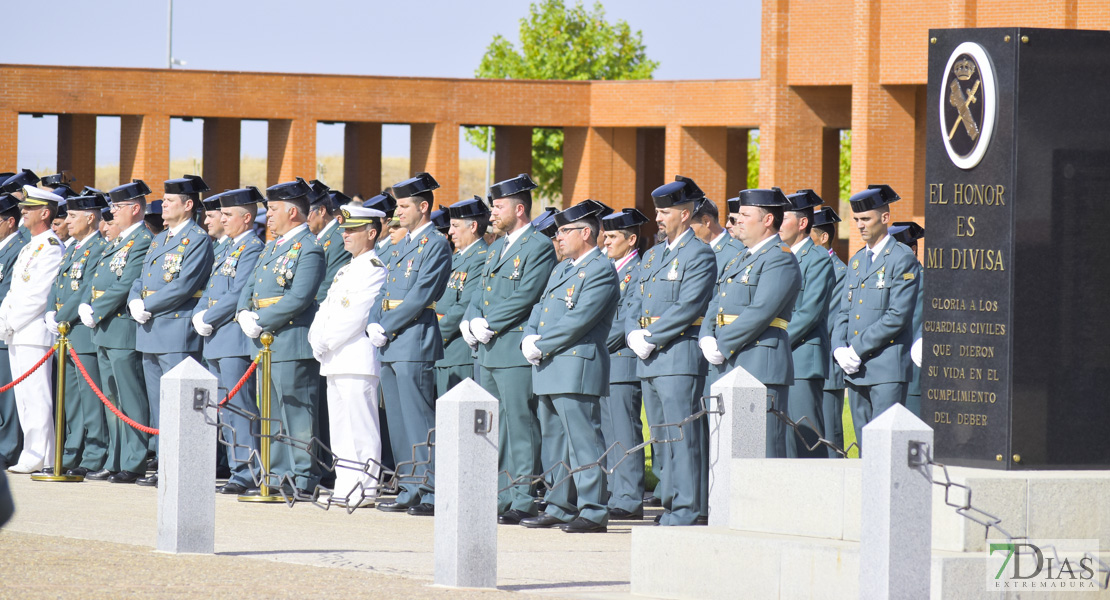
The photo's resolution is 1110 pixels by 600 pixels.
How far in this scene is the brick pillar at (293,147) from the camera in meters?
34.2

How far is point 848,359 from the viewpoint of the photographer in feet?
34.6

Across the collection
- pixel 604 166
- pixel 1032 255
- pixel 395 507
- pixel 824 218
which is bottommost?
pixel 395 507

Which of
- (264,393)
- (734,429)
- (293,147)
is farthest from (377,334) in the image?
(293,147)

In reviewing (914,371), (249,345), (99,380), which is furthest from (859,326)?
(99,380)

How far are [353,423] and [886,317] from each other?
3.51 meters

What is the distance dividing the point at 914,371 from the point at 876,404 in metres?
0.32

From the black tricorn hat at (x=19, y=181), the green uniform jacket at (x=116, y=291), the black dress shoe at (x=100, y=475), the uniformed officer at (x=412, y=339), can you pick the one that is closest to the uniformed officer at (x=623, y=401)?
the uniformed officer at (x=412, y=339)

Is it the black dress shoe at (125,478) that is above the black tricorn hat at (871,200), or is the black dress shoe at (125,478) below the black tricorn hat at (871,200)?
below

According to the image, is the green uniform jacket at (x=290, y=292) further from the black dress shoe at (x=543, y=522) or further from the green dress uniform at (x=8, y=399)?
the green dress uniform at (x=8, y=399)

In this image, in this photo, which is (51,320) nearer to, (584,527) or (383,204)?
(383,204)

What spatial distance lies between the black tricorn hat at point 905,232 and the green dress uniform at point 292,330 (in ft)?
12.8

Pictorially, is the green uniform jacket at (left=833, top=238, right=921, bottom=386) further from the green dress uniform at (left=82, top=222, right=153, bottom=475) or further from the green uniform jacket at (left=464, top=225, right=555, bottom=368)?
the green dress uniform at (left=82, top=222, right=153, bottom=475)

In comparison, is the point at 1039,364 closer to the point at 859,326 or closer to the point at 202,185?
the point at 859,326

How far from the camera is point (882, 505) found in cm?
619
